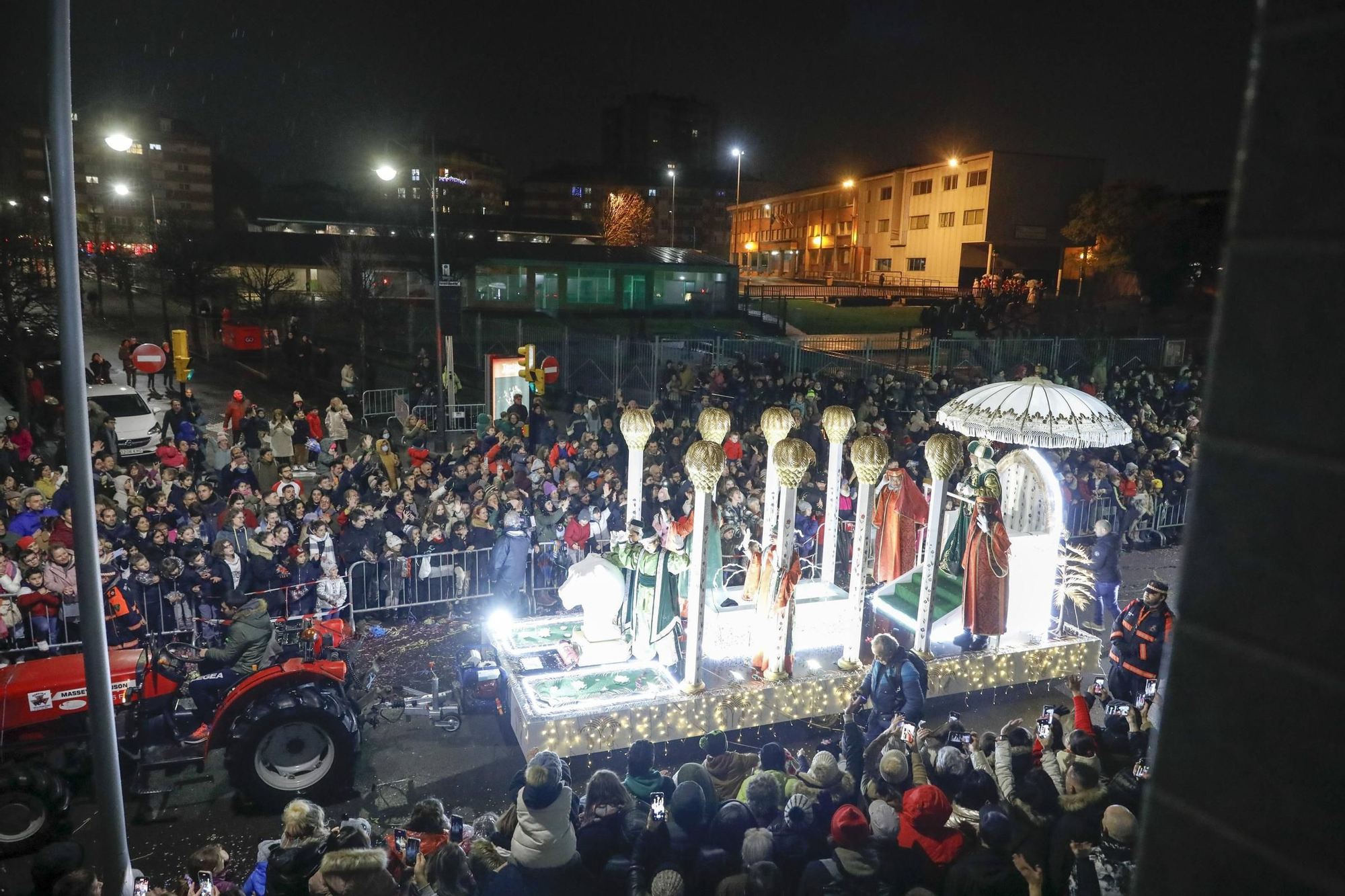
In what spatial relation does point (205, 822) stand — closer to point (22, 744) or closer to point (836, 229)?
point (22, 744)

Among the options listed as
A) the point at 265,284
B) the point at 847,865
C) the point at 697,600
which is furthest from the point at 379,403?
the point at 847,865

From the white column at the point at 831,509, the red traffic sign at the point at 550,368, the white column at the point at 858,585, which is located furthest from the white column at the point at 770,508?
the red traffic sign at the point at 550,368

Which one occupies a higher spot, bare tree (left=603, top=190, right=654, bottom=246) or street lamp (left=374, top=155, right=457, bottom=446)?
bare tree (left=603, top=190, right=654, bottom=246)

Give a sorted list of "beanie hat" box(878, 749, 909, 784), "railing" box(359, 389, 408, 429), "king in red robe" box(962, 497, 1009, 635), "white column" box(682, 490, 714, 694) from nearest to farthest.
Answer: "beanie hat" box(878, 749, 909, 784)
"white column" box(682, 490, 714, 694)
"king in red robe" box(962, 497, 1009, 635)
"railing" box(359, 389, 408, 429)

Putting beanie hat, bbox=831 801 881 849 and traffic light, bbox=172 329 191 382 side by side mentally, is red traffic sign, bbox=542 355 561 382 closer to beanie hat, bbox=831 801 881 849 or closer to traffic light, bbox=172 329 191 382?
traffic light, bbox=172 329 191 382

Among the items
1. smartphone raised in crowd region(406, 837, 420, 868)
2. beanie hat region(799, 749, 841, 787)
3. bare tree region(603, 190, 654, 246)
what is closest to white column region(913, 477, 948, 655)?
beanie hat region(799, 749, 841, 787)

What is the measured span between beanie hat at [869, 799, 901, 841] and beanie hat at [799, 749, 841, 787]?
1.41ft

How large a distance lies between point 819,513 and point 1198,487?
11406 millimetres

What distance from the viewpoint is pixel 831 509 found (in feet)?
30.5

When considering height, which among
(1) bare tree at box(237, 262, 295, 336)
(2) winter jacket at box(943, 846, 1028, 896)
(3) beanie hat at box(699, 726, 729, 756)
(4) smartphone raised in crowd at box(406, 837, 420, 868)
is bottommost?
(3) beanie hat at box(699, 726, 729, 756)

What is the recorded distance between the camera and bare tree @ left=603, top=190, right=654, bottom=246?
60406mm

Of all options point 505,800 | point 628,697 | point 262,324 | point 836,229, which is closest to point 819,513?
point 628,697

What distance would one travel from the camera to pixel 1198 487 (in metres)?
1.27

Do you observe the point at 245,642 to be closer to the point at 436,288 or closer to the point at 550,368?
the point at 436,288
